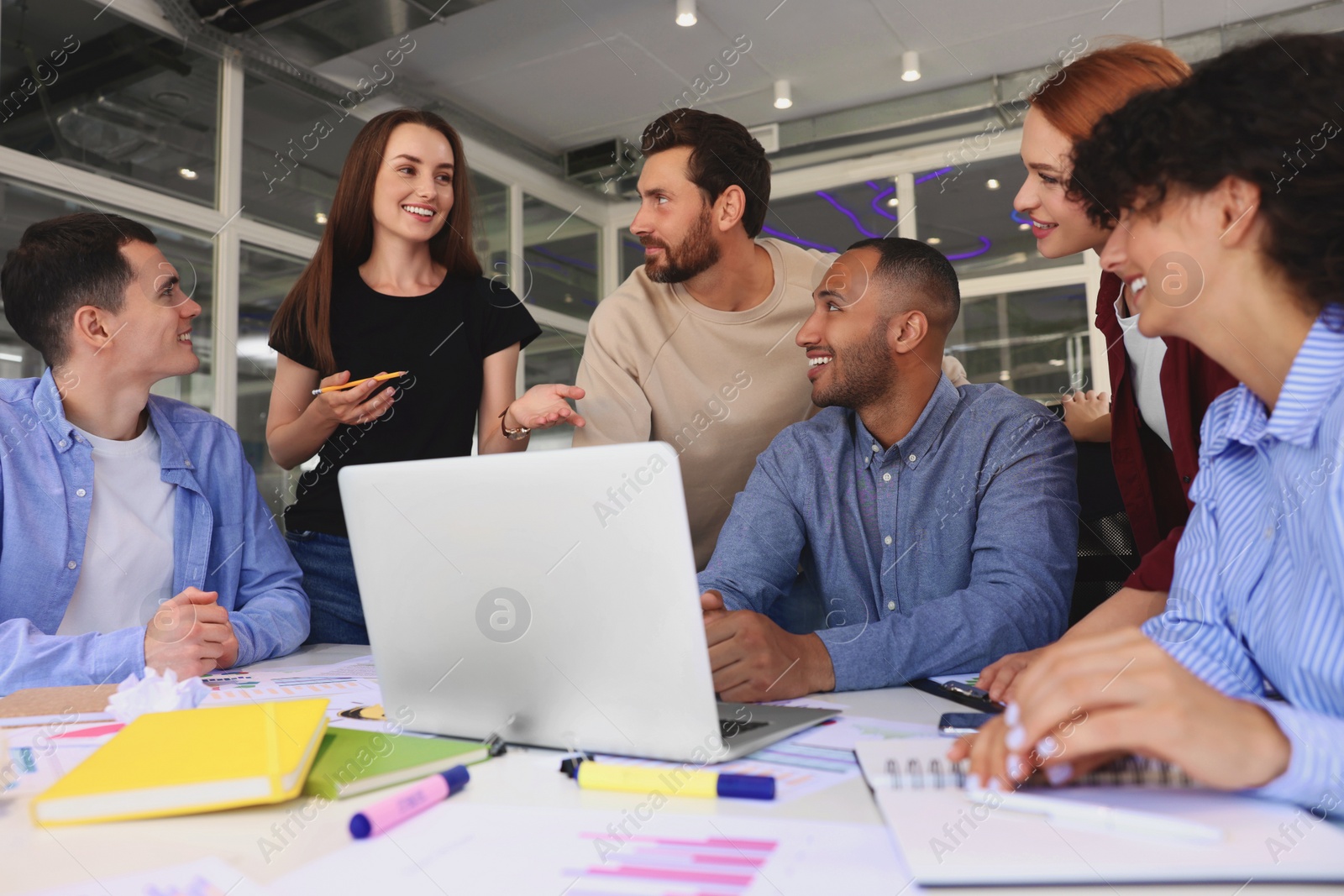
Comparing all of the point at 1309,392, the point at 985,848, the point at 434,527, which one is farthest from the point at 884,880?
the point at 1309,392

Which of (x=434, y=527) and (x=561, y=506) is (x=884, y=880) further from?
(x=434, y=527)

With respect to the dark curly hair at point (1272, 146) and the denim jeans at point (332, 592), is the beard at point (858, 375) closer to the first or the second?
the dark curly hair at point (1272, 146)

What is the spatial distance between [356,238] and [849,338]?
4.14 feet

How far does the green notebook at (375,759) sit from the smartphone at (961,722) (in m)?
0.45

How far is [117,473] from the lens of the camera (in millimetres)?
1812

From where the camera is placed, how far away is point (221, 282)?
14.7ft

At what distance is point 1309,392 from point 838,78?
16.5 ft

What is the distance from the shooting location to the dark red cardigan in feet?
4.65

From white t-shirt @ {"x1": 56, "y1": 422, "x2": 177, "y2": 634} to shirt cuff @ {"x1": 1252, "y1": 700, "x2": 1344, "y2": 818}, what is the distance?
173 centimetres

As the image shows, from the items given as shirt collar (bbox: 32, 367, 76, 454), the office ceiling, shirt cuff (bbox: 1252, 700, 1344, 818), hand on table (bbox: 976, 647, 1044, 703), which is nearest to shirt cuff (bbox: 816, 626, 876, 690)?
hand on table (bbox: 976, 647, 1044, 703)

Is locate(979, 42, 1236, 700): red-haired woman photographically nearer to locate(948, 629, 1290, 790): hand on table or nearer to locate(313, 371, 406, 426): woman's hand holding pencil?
locate(948, 629, 1290, 790): hand on table

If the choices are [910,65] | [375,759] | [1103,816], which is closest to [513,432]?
[375,759]

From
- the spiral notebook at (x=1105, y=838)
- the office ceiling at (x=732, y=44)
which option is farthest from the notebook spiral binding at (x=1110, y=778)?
the office ceiling at (x=732, y=44)

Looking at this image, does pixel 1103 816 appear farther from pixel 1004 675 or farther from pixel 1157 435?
pixel 1157 435
